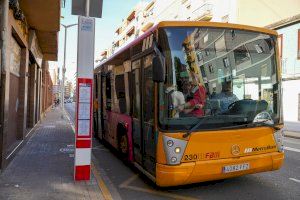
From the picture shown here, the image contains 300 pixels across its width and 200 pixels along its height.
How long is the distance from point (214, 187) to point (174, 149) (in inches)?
58.5

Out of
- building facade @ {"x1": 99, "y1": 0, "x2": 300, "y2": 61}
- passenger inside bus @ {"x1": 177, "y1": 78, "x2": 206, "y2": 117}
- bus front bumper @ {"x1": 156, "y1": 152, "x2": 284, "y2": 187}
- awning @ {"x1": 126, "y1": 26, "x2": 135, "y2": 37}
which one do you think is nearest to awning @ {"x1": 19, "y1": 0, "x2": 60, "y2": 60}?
passenger inside bus @ {"x1": 177, "y1": 78, "x2": 206, "y2": 117}

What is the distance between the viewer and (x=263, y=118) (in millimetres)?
6379

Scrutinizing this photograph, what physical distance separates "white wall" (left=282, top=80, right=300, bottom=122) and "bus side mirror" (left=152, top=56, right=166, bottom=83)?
20300 mm

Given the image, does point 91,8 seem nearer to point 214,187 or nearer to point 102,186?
point 102,186

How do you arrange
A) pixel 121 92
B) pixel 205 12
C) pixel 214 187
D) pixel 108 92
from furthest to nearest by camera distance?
pixel 205 12 → pixel 108 92 → pixel 121 92 → pixel 214 187

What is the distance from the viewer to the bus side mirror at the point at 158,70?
5703 mm

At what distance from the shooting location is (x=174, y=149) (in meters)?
5.75

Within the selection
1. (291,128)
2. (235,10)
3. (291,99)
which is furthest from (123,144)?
(235,10)

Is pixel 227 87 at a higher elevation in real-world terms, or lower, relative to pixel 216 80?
lower

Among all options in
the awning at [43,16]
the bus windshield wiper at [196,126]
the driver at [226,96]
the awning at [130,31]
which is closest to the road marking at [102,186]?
the bus windshield wiper at [196,126]

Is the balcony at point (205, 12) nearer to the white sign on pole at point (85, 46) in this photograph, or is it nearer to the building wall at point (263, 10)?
the building wall at point (263, 10)

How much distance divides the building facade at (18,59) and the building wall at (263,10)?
775 inches

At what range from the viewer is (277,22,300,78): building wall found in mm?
24016

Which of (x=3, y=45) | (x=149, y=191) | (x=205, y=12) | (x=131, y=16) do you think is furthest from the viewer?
(x=131, y=16)
